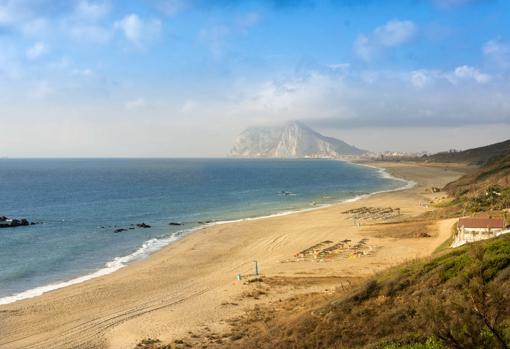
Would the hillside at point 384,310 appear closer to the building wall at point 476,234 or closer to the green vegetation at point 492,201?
the building wall at point 476,234

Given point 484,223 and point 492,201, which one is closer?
point 484,223

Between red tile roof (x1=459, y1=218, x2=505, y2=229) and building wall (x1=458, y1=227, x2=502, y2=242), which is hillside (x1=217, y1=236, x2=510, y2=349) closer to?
building wall (x1=458, y1=227, x2=502, y2=242)

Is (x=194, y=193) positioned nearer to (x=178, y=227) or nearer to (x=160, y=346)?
(x=178, y=227)

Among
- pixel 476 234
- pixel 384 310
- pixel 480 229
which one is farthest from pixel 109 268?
pixel 480 229

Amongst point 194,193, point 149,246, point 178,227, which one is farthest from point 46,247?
point 194,193

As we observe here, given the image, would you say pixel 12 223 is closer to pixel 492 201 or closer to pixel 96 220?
pixel 96 220

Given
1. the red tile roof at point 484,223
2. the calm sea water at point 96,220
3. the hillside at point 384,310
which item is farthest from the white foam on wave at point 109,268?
the red tile roof at point 484,223
